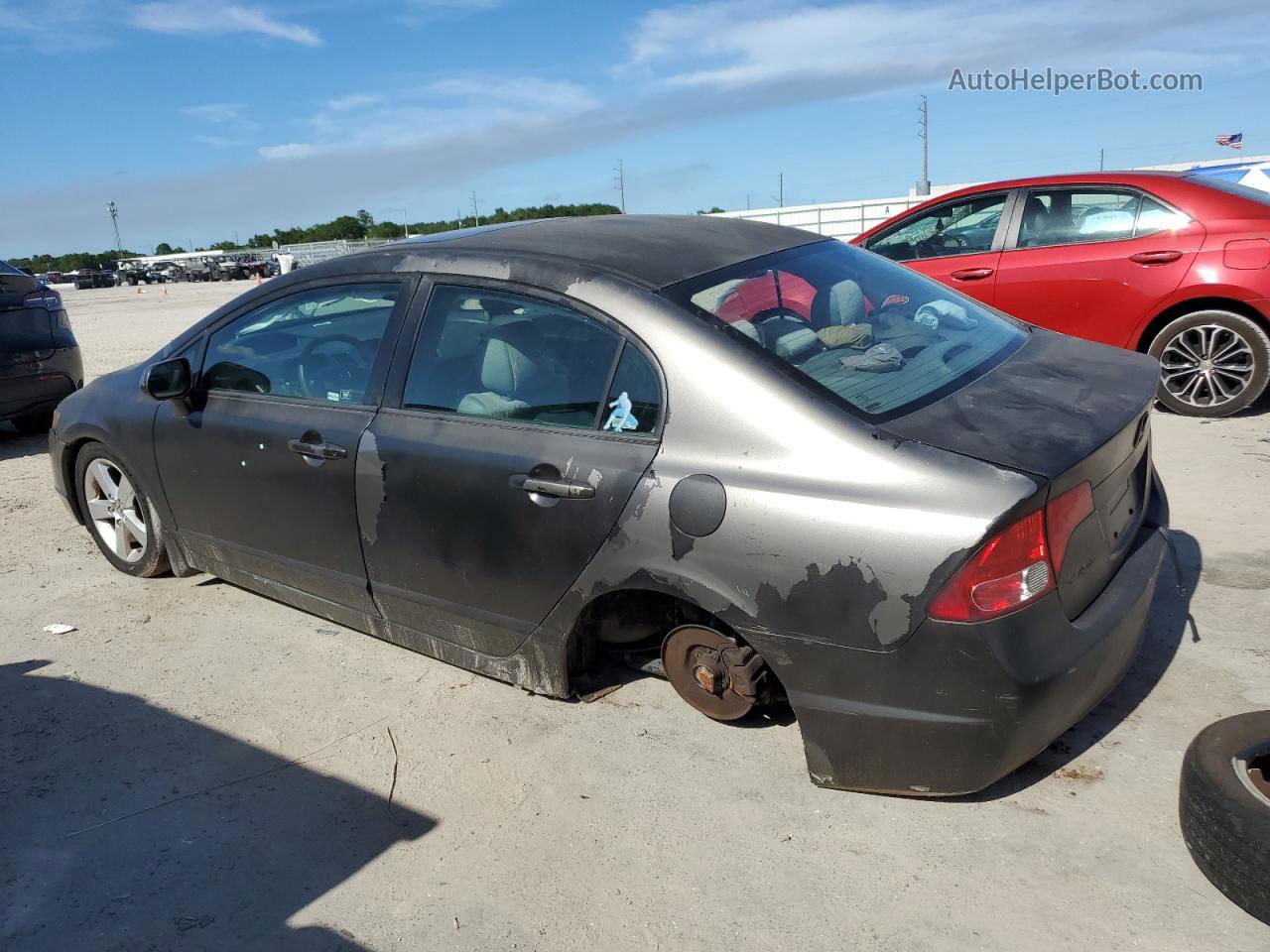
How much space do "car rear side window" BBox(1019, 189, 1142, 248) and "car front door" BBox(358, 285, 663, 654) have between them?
16.8 ft

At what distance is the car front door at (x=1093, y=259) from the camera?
6551 mm

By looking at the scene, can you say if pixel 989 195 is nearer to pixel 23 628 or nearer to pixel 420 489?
pixel 420 489

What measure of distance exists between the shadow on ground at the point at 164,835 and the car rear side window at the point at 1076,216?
6054 millimetres

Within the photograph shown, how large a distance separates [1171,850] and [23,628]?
4.48 meters

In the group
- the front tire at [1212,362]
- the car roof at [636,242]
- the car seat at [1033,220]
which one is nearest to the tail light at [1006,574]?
the car roof at [636,242]

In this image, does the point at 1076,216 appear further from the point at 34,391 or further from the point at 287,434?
the point at 34,391

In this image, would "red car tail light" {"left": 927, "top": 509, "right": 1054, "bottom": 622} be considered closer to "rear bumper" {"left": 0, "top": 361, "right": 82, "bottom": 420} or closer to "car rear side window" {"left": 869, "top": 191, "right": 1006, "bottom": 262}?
"car rear side window" {"left": 869, "top": 191, "right": 1006, "bottom": 262}

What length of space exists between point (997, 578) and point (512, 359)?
1.65 m

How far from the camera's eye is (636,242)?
11.0 ft

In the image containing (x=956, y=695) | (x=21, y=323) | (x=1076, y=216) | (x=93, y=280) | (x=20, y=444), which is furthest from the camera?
(x=93, y=280)

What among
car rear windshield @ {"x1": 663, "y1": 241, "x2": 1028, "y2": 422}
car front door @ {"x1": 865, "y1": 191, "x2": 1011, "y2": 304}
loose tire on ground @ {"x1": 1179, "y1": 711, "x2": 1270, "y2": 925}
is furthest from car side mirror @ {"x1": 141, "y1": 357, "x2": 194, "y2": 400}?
car front door @ {"x1": 865, "y1": 191, "x2": 1011, "y2": 304}

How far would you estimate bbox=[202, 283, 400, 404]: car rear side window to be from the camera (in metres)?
3.61

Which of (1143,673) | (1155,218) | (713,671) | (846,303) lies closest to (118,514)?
(713,671)

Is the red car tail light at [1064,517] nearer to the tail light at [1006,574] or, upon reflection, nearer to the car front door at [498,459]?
the tail light at [1006,574]
